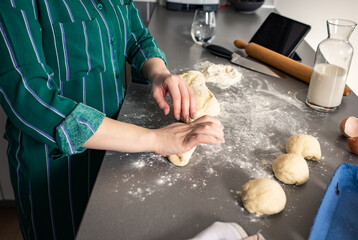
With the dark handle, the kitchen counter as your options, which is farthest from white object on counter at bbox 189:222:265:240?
the dark handle

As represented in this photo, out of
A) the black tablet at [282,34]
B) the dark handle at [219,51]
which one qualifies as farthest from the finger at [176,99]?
the black tablet at [282,34]

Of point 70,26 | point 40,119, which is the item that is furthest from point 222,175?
point 70,26

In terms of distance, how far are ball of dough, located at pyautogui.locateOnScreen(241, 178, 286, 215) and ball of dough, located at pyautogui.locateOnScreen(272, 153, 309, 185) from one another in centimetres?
5

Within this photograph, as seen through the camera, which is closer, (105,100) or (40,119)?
(40,119)

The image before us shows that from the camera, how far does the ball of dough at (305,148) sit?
0.88m

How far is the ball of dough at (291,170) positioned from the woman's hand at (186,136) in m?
0.16

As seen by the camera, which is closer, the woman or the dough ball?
the woman

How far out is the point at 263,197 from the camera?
28.1 inches

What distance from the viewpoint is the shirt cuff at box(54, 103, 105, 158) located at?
2.51 ft

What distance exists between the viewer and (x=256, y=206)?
716 mm

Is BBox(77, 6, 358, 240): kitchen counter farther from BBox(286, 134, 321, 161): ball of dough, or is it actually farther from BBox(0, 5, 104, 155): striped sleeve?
BBox(0, 5, 104, 155): striped sleeve

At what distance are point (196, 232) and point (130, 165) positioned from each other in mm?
261

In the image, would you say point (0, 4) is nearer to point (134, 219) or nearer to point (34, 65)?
point (34, 65)

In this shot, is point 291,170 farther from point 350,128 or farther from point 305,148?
point 350,128
